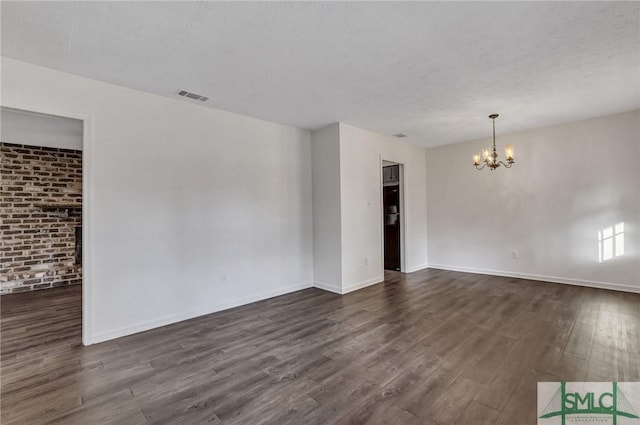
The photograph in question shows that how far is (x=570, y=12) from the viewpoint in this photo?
6.75 ft

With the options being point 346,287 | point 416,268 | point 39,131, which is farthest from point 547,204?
point 39,131

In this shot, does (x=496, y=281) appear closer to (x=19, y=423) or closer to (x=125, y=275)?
(x=125, y=275)

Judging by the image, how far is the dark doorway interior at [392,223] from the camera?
6.20 metres

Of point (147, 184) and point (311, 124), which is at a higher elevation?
point (311, 124)

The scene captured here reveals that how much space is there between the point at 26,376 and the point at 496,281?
20.5 feet

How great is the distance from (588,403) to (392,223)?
455cm

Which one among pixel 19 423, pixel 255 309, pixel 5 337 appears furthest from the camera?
pixel 255 309

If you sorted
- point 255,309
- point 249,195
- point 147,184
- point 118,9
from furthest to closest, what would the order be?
point 249,195 → point 255,309 → point 147,184 → point 118,9

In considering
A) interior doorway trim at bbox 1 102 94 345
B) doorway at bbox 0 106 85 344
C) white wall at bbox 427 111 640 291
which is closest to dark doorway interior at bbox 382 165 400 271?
white wall at bbox 427 111 640 291

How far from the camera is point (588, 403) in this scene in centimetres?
188

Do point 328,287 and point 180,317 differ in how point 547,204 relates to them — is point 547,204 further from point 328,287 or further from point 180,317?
point 180,317

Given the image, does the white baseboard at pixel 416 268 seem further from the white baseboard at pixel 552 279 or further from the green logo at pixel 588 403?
the green logo at pixel 588 403

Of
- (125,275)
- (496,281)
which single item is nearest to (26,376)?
(125,275)

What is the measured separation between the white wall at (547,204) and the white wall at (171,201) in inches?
143
